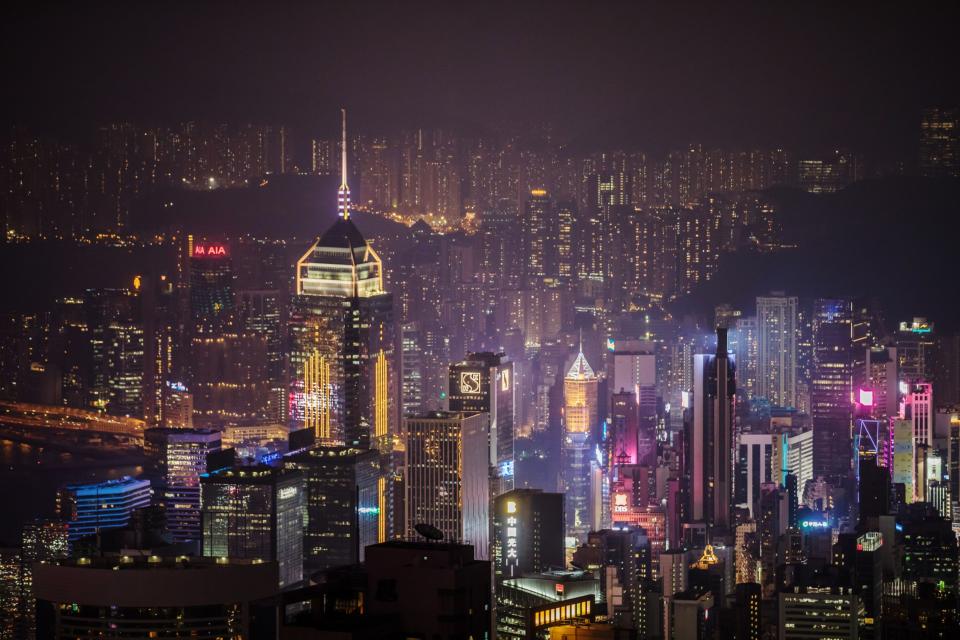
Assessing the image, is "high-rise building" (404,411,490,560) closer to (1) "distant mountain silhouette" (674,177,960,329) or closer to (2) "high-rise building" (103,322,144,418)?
(1) "distant mountain silhouette" (674,177,960,329)

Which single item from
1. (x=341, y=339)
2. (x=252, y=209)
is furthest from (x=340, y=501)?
(x=341, y=339)

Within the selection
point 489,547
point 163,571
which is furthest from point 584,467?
point 163,571

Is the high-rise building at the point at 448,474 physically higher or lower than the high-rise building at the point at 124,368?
lower

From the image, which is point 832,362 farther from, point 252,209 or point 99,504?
point 99,504

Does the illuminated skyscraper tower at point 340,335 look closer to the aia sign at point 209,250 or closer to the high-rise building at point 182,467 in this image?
the aia sign at point 209,250

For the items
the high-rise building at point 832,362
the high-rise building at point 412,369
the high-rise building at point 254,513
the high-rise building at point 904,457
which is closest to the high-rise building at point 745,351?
the high-rise building at point 832,362

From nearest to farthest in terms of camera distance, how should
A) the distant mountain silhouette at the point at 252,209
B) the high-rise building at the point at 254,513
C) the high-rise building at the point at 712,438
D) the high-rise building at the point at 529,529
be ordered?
the high-rise building at the point at 529,529, the high-rise building at the point at 254,513, the high-rise building at the point at 712,438, the distant mountain silhouette at the point at 252,209

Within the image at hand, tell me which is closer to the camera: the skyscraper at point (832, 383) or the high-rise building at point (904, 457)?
the high-rise building at point (904, 457)
